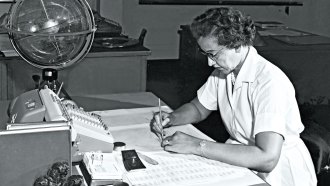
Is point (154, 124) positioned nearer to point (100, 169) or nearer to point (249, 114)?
point (249, 114)

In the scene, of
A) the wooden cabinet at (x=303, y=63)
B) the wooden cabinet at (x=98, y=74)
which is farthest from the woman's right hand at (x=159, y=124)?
the wooden cabinet at (x=303, y=63)

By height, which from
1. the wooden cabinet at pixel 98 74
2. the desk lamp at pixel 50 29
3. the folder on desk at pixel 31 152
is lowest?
the wooden cabinet at pixel 98 74

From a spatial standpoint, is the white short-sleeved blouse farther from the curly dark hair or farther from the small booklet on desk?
the small booklet on desk

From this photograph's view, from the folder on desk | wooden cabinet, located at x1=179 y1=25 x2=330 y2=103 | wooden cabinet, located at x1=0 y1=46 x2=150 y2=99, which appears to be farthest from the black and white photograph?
wooden cabinet, located at x1=179 y1=25 x2=330 y2=103

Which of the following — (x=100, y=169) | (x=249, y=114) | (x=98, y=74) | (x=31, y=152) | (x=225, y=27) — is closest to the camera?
(x=31, y=152)

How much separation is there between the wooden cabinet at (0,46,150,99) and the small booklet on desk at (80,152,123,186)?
1.87m

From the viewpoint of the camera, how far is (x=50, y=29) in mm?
1707

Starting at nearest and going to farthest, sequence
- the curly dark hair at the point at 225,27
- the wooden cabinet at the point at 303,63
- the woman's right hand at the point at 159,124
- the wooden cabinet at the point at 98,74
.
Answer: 1. the curly dark hair at the point at 225,27
2. the woman's right hand at the point at 159,124
3. the wooden cabinet at the point at 98,74
4. the wooden cabinet at the point at 303,63

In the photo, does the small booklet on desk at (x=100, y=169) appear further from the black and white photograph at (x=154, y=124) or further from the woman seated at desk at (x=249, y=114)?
the woman seated at desk at (x=249, y=114)

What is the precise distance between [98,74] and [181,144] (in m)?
1.90

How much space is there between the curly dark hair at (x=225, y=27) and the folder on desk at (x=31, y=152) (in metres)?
0.75

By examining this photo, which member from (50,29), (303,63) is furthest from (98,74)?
(50,29)

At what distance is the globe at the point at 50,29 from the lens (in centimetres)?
169

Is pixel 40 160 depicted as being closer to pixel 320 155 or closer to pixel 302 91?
pixel 320 155
